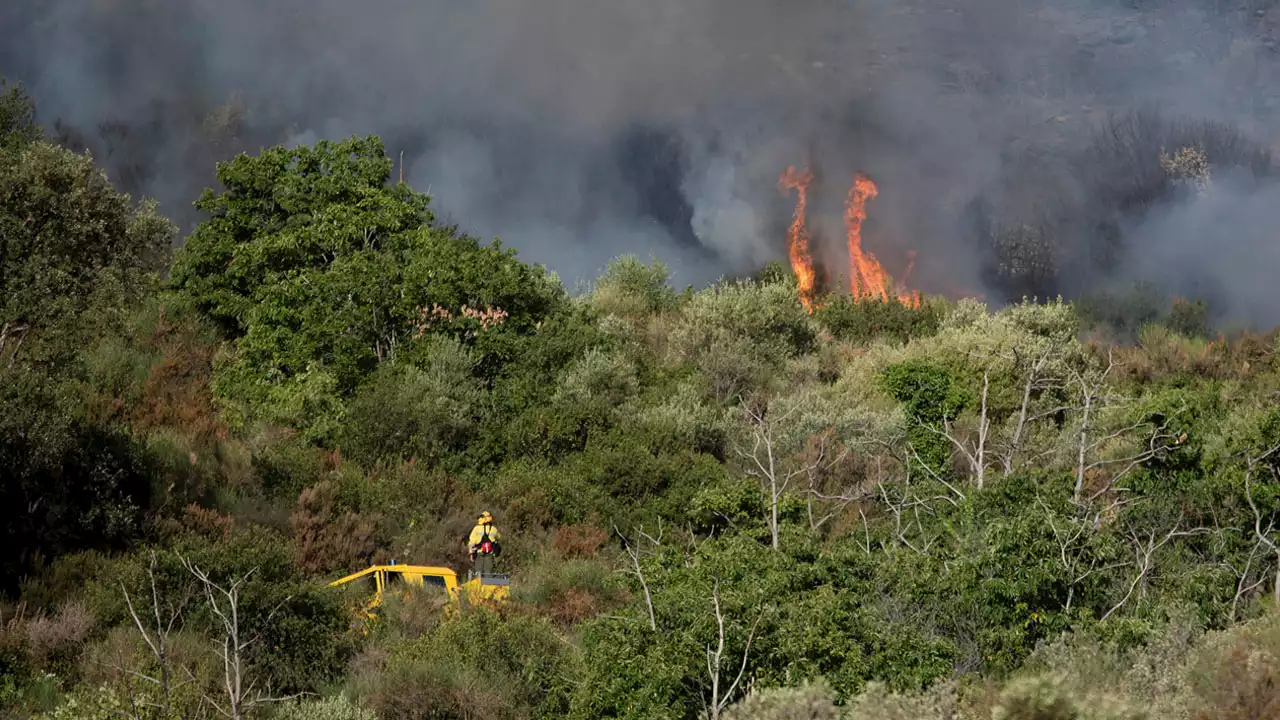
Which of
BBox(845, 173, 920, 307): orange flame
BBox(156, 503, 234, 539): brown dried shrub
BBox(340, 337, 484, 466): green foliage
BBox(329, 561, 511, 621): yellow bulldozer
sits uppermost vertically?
BBox(845, 173, 920, 307): orange flame

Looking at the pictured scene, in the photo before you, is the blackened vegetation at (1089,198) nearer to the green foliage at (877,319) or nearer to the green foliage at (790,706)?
the green foliage at (877,319)

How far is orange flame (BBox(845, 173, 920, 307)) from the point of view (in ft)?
206

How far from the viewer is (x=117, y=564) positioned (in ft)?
66.1

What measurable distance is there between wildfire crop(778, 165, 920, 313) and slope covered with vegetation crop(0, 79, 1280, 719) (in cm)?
1248

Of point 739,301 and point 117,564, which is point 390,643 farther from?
point 739,301

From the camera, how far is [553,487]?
96.3ft

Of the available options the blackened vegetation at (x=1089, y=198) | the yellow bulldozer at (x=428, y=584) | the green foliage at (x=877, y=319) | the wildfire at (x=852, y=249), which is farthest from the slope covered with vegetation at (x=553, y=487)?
the wildfire at (x=852, y=249)

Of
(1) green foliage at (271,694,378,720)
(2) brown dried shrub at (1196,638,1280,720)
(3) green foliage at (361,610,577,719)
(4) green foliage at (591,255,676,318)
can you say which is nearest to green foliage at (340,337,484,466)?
(3) green foliage at (361,610,577,719)

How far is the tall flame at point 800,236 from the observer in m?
64.1

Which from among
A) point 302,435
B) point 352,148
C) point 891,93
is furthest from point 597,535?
point 891,93

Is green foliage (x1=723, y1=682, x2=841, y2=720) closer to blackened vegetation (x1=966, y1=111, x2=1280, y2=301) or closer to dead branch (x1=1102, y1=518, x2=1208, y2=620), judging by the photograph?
dead branch (x1=1102, y1=518, x2=1208, y2=620)

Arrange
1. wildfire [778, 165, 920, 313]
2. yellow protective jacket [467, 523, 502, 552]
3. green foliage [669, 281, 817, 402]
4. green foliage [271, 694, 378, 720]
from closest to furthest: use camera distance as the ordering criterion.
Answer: green foliage [271, 694, 378, 720] < yellow protective jacket [467, 523, 502, 552] < green foliage [669, 281, 817, 402] < wildfire [778, 165, 920, 313]

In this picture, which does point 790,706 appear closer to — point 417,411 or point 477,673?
point 477,673

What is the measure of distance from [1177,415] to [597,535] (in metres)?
10.7
